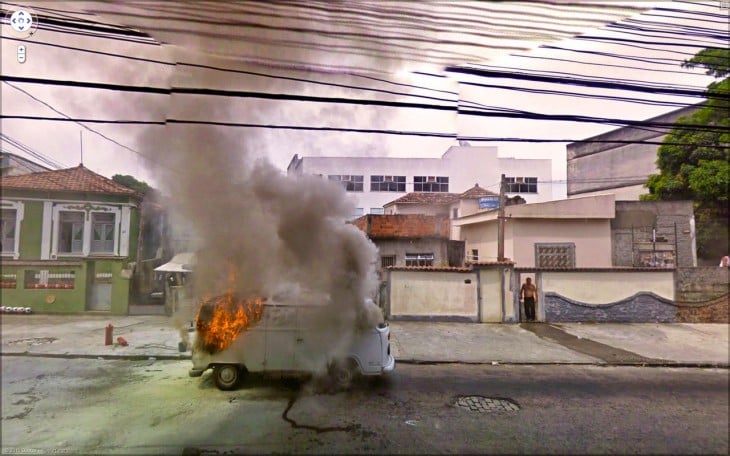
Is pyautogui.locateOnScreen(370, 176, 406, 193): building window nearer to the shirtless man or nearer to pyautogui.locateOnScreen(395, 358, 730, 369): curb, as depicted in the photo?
the shirtless man

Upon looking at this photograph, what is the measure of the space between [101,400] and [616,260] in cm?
1496

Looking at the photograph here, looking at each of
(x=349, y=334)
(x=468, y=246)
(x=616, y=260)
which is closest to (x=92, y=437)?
(x=349, y=334)

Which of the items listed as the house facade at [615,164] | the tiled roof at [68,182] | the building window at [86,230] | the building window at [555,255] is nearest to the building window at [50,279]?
the building window at [86,230]

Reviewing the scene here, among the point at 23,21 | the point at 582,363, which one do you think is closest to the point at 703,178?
the point at 582,363

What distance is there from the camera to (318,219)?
15.3 feet

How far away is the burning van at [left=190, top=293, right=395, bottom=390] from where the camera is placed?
14.3 feet

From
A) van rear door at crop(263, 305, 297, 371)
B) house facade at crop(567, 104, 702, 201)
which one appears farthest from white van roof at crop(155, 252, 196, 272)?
house facade at crop(567, 104, 702, 201)

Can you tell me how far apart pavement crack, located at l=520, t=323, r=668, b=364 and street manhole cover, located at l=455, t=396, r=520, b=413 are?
3.23m

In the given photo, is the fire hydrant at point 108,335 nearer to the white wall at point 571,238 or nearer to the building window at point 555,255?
the white wall at point 571,238

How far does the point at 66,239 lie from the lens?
11.1 ft

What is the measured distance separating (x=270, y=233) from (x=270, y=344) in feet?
5.00

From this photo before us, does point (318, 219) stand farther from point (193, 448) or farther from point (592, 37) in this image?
point (592, 37)

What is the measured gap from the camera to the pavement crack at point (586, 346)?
20.3ft

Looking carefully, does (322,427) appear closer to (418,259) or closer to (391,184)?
(418,259)
